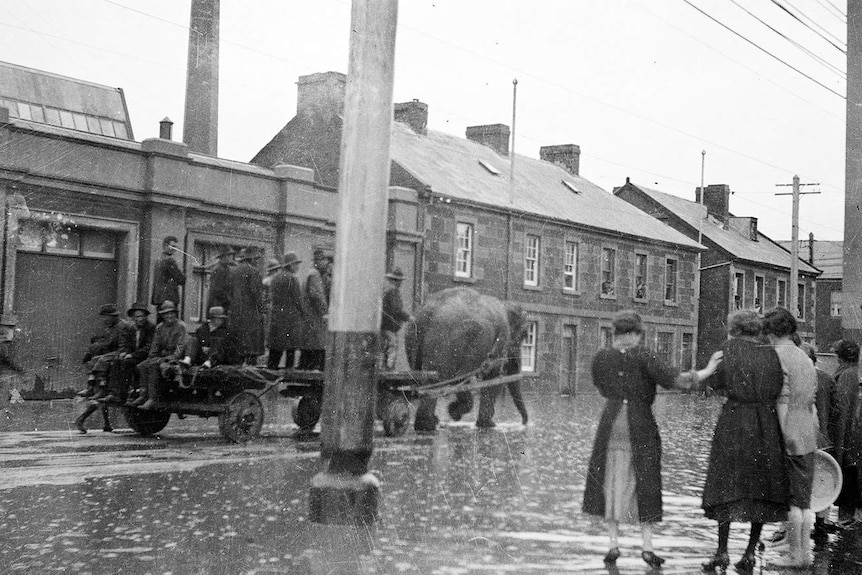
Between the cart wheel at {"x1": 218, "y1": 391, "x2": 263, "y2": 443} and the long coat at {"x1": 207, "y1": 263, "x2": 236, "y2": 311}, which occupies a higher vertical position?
the long coat at {"x1": 207, "y1": 263, "x2": 236, "y2": 311}

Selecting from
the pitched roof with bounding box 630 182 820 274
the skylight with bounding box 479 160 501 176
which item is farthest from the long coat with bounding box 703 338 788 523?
the pitched roof with bounding box 630 182 820 274

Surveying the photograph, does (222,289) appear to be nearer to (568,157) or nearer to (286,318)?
(286,318)

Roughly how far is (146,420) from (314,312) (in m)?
2.47

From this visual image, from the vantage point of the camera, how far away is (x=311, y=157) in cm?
3162

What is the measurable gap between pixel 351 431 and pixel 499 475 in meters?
3.64

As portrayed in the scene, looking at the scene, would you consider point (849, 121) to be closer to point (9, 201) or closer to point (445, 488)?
point (445, 488)

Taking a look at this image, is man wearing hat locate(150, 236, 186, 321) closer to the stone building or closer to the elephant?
the elephant

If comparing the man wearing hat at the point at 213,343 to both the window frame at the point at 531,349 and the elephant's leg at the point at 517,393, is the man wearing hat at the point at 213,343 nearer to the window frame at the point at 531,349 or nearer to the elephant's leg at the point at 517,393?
the elephant's leg at the point at 517,393

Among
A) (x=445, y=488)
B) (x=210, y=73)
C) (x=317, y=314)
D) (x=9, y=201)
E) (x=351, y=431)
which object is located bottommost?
(x=445, y=488)

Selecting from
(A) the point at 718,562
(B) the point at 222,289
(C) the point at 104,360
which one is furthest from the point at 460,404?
(A) the point at 718,562

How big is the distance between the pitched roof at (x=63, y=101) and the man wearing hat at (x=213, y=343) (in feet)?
32.9

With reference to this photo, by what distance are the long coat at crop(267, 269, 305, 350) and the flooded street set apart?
1.20m

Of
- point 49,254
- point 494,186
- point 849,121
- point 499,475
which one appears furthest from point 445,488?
point 494,186

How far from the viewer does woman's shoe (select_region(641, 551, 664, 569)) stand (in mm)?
6398
